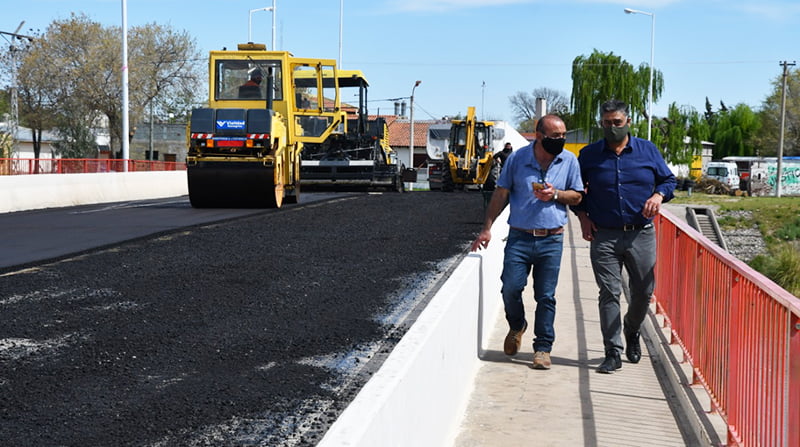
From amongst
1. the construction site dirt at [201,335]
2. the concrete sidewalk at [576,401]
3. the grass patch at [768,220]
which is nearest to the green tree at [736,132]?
the grass patch at [768,220]

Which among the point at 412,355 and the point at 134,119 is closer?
the point at 412,355

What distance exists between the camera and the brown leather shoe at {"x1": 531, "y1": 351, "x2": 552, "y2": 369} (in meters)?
7.15

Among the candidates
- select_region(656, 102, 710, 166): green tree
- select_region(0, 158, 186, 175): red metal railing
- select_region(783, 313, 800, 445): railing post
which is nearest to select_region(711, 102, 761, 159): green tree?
select_region(656, 102, 710, 166): green tree

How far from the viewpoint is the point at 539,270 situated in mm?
7172

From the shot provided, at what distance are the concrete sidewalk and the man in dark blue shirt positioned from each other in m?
0.36

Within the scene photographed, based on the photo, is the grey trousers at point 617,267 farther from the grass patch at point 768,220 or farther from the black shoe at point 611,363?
the grass patch at point 768,220

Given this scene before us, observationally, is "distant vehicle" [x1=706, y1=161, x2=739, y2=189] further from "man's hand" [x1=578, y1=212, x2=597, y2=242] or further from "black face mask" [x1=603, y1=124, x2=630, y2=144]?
"black face mask" [x1=603, y1=124, x2=630, y2=144]

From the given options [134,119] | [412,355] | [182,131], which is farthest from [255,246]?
[182,131]

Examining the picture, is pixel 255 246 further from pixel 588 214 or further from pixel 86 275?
pixel 588 214

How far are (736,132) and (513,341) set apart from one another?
118m

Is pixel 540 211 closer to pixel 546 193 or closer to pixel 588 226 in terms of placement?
pixel 546 193

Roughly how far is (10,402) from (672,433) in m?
3.84

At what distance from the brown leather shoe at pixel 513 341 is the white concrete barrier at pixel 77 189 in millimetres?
16242

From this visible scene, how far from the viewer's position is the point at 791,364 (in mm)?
3711
